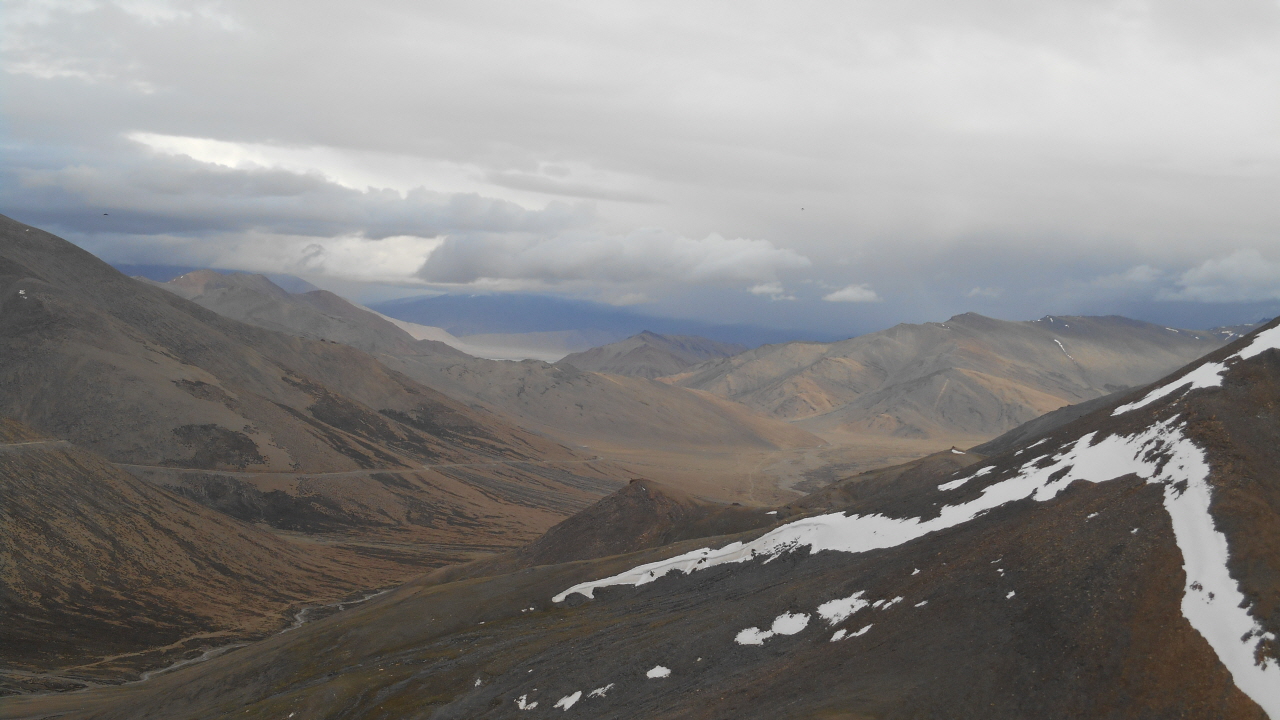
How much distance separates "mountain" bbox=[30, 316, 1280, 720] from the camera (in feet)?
92.9

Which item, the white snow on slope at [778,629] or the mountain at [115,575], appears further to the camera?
the mountain at [115,575]

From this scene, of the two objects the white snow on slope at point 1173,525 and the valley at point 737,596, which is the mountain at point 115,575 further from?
the white snow on slope at point 1173,525

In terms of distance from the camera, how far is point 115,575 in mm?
99938

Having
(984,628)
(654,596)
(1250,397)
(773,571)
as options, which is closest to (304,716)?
(654,596)

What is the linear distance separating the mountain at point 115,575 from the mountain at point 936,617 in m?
18.2

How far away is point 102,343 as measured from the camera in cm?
16775

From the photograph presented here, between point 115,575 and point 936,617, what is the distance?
10368 centimetres

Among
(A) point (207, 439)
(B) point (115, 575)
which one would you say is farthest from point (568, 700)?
(A) point (207, 439)

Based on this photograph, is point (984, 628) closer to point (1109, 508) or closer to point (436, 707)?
point (1109, 508)

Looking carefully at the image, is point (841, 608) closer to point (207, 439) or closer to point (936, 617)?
point (936, 617)

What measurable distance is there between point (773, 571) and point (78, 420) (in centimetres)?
15176

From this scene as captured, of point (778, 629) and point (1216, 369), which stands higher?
point (1216, 369)

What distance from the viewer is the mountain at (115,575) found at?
3265 inches

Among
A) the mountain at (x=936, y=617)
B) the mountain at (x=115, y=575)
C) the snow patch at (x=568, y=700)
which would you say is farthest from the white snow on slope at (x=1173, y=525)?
the mountain at (x=115, y=575)
